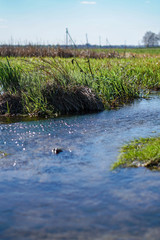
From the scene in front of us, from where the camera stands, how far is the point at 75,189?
3939 millimetres

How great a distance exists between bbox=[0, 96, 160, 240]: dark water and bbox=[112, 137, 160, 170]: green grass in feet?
0.55

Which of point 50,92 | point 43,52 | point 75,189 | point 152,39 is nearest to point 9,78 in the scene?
point 50,92

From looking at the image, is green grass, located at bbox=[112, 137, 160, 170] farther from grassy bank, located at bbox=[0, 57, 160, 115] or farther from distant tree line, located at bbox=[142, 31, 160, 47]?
distant tree line, located at bbox=[142, 31, 160, 47]

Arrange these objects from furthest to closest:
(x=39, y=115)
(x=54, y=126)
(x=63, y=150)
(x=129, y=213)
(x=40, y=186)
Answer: (x=39, y=115)
(x=54, y=126)
(x=63, y=150)
(x=40, y=186)
(x=129, y=213)

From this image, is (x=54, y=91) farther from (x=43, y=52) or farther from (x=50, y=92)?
(x=43, y=52)

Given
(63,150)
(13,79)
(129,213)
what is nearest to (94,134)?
(63,150)

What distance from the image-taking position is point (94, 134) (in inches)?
255

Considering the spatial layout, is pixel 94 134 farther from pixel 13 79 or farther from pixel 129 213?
pixel 13 79

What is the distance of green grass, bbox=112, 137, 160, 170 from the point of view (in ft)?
15.3

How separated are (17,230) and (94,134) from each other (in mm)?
3572

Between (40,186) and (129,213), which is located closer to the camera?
(129,213)

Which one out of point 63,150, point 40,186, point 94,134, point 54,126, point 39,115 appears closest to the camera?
point 40,186

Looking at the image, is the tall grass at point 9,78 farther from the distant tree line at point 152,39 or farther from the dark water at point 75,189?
the distant tree line at point 152,39

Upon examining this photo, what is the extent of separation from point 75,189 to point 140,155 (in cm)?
143
